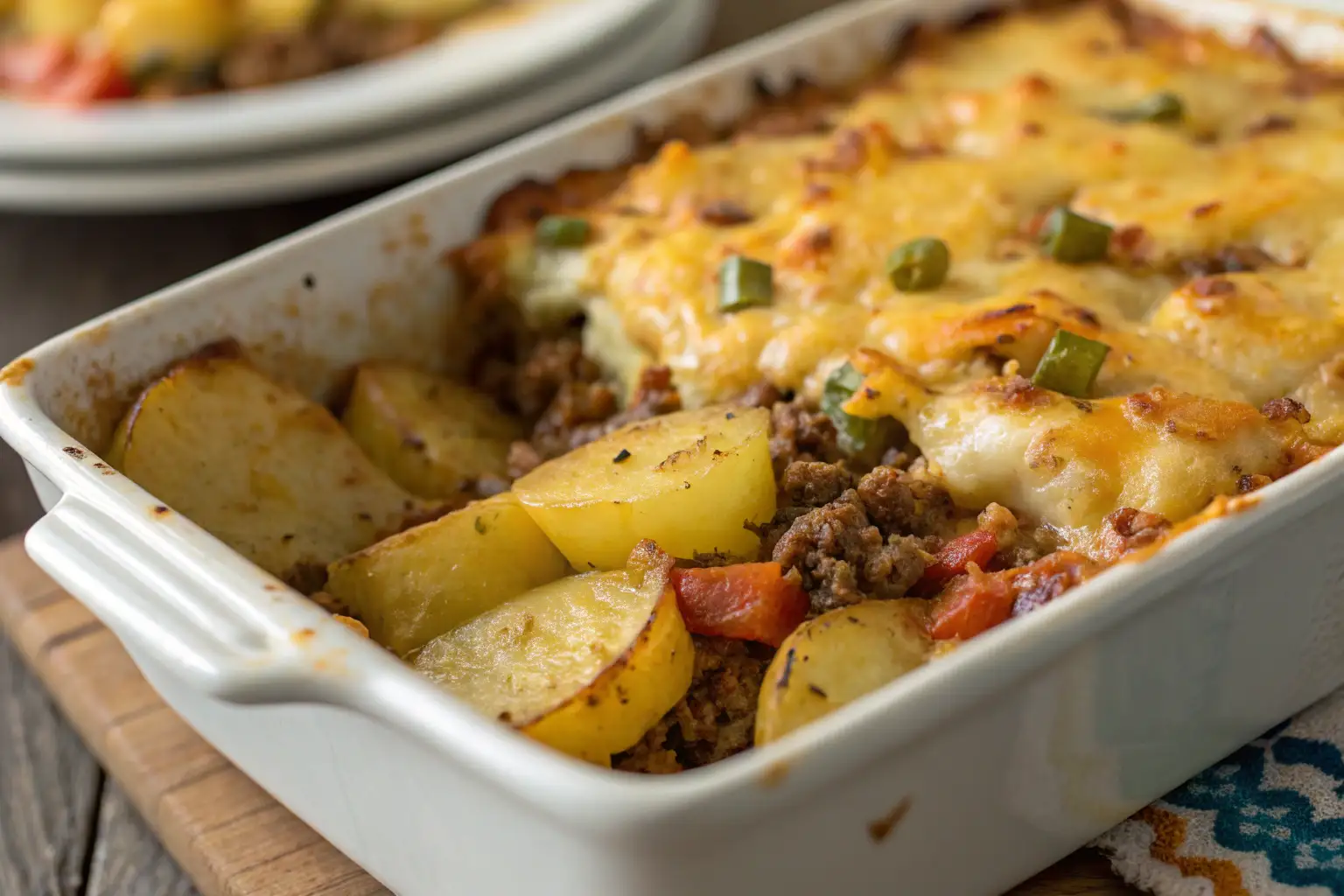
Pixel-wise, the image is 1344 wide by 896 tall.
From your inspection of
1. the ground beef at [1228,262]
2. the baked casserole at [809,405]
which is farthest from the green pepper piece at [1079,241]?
the ground beef at [1228,262]

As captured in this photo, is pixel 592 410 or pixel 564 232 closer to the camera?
pixel 592 410

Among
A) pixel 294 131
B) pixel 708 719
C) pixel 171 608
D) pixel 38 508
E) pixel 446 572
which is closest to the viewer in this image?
pixel 171 608

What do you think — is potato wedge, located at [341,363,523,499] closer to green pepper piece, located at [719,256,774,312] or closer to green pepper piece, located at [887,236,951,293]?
green pepper piece, located at [719,256,774,312]

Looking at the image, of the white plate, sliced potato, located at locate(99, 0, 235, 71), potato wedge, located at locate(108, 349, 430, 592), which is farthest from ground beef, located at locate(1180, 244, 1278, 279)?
sliced potato, located at locate(99, 0, 235, 71)

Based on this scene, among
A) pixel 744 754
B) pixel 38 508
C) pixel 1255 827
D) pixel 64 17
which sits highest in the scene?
pixel 744 754

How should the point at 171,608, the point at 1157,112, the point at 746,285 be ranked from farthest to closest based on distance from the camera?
1. the point at 1157,112
2. the point at 746,285
3. the point at 171,608

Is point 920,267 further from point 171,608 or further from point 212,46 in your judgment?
point 212,46

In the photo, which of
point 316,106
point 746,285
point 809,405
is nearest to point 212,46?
point 316,106
